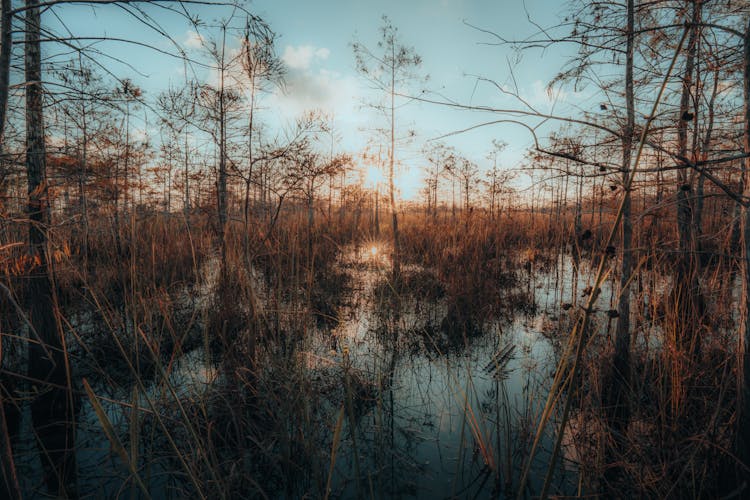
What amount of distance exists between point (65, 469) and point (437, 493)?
2447 millimetres

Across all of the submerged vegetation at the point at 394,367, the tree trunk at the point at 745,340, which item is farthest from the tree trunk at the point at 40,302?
the tree trunk at the point at 745,340

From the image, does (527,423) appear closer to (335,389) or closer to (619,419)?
(619,419)

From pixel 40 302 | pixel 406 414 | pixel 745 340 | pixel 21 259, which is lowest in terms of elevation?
pixel 406 414

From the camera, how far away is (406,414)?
8.40 feet

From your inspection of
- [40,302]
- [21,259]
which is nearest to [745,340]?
[21,259]

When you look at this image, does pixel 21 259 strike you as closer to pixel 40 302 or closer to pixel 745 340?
pixel 40 302

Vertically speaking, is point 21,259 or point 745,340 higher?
point 21,259

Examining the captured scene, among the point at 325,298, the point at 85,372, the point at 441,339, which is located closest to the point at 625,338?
the point at 441,339

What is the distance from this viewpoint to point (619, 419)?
231 centimetres

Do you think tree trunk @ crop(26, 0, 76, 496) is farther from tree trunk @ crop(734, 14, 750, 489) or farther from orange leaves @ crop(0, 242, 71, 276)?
tree trunk @ crop(734, 14, 750, 489)

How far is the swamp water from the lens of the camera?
6.29 ft

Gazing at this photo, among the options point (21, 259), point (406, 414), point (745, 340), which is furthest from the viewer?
point (406, 414)

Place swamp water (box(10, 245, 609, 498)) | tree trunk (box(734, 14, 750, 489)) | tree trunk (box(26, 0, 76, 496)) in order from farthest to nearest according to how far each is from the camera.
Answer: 1. tree trunk (box(26, 0, 76, 496))
2. swamp water (box(10, 245, 609, 498))
3. tree trunk (box(734, 14, 750, 489))

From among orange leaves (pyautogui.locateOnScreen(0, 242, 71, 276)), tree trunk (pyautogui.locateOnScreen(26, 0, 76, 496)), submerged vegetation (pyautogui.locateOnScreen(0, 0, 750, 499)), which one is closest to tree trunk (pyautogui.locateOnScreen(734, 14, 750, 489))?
submerged vegetation (pyautogui.locateOnScreen(0, 0, 750, 499))
